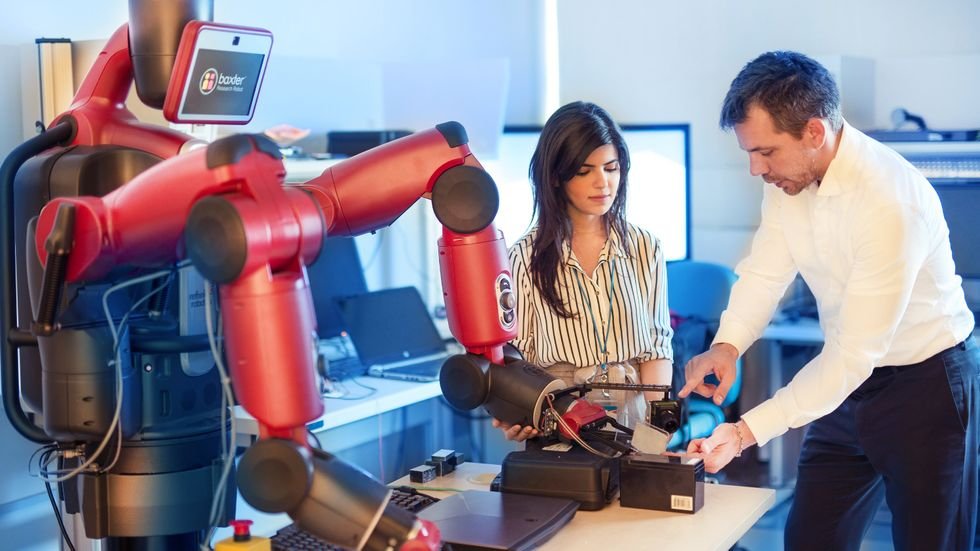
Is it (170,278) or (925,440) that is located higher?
(170,278)

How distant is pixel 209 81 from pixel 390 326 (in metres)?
2.01

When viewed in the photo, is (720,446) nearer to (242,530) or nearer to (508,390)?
(508,390)

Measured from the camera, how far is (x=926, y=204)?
7.04ft

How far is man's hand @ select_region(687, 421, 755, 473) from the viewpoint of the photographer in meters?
1.93

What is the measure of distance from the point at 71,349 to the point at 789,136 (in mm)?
1358

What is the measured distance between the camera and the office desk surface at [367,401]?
280 cm

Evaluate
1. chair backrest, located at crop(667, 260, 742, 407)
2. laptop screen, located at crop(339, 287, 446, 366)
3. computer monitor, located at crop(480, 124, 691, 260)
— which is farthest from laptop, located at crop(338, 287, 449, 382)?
chair backrest, located at crop(667, 260, 742, 407)

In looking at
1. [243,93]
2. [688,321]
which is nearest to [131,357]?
[243,93]

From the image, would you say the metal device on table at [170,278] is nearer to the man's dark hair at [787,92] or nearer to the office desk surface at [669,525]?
the office desk surface at [669,525]

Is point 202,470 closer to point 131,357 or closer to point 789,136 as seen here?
point 131,357

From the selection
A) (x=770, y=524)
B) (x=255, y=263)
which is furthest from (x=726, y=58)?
(x=255, y=263)

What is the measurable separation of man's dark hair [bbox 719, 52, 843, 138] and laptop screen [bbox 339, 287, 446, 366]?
146cm

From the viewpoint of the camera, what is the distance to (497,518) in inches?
67.3

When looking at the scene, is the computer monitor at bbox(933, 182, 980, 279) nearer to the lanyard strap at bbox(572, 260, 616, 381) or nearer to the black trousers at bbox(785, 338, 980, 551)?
the black trousers at bbox(785, 338, 980, 551)
